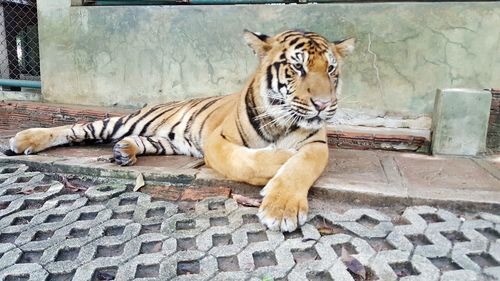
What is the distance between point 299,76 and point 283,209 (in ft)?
2.59

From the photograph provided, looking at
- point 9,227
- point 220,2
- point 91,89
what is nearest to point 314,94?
point 9,227

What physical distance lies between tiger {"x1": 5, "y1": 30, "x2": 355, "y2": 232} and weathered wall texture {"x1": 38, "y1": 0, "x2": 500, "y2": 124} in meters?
1.35

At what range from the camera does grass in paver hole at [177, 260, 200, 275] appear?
1.71 m

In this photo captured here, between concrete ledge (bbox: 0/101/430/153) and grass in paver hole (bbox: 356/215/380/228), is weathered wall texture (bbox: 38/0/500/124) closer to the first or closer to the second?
concrete ledge (bbox: 0/101/430/153)

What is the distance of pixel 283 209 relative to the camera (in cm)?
204

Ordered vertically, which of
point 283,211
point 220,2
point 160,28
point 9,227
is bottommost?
point 9,227

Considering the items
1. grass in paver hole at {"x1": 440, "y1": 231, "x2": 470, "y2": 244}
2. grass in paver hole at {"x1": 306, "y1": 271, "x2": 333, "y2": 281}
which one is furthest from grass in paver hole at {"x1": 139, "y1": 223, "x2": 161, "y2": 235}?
grass in paver hole at {"x1": 440, "y1": 231, "x2": 470, "y2": 244}

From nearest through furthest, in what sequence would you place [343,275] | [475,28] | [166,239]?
1. [343,275]
2. [166,239]
3. [475,28]

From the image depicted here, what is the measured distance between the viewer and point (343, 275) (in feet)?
5.46

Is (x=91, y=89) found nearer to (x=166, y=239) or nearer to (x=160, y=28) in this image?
(x=160, y=28)

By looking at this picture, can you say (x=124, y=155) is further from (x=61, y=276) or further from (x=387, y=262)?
(x=387, y=262)

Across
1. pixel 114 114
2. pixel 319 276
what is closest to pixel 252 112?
pixel 319 276

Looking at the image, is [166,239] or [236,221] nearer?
[166,239]

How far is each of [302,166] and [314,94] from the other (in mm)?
394
